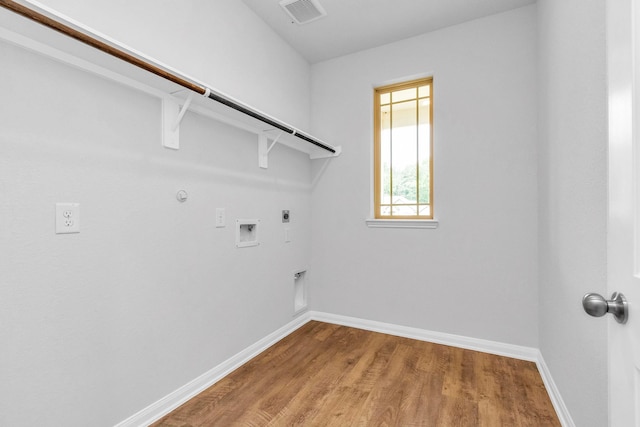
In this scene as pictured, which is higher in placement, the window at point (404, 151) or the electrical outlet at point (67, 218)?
the window at point (404, 151)

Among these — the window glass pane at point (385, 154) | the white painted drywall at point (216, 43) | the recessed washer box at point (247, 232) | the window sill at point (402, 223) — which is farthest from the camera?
the window glass pane at point (385, 154)

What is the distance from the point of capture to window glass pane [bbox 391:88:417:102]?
2.70 metres

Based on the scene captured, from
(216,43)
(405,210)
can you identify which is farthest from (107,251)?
(405,210)

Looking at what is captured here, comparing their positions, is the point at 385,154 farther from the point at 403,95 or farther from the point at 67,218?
the point at 67,218

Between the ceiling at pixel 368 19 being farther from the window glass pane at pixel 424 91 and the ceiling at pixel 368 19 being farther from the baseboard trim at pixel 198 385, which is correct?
the baseboard trim at pixel 198 385

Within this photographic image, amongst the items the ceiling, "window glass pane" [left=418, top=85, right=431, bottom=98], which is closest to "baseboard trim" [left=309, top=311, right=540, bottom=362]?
"window glass pane" [left=418, top=85, right=431, bottom=98]

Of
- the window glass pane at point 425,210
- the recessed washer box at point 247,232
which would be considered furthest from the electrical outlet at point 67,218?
the window glass pane at point 425,210

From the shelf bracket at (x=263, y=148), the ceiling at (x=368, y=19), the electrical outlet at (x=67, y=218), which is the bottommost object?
the electrical outlet at (x=67, y=218)

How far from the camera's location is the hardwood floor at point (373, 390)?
1565mm

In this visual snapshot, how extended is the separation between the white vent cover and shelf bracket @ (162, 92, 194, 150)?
1172mm

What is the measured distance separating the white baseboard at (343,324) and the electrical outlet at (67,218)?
0.94m

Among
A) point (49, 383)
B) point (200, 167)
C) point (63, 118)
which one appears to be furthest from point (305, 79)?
point (49, 383)

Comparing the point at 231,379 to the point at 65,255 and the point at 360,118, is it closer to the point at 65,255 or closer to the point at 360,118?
the point at 65,255

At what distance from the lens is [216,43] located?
195 centimetres
